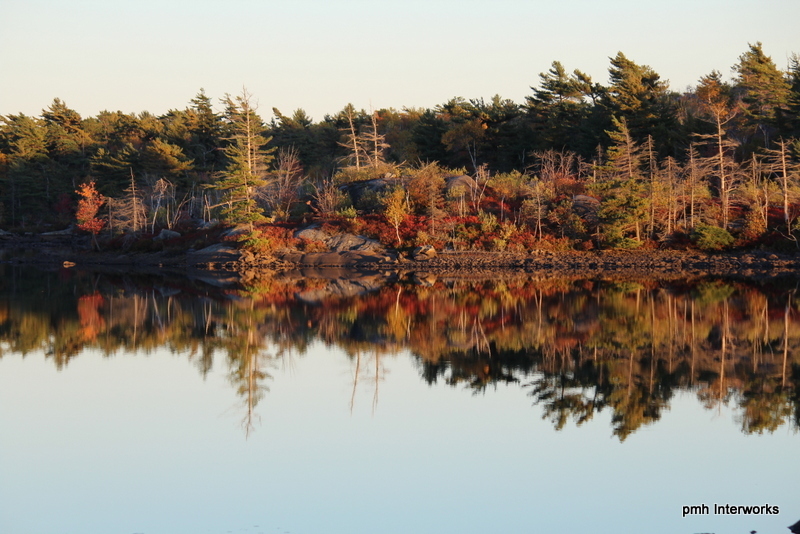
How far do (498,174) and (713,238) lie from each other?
671 inches

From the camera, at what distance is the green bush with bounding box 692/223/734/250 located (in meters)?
43.2

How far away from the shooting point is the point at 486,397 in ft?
46.2

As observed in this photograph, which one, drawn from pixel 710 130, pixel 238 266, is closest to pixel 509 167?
pixel 710 130

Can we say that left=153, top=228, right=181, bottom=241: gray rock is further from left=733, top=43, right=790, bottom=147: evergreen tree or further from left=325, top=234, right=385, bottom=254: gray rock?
left=733, top=43, right=790, bottom=147: evergreen tree

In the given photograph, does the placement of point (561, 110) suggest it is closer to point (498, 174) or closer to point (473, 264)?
point (498, 174)

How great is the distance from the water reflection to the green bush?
35.8 ft

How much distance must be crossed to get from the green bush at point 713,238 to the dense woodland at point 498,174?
8 cm

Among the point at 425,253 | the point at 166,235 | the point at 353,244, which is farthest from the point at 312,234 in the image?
the point at 166,235

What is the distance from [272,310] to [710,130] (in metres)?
38.8

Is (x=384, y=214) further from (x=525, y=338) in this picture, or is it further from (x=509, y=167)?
(x=525, y=338)

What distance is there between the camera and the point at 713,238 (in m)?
43.2

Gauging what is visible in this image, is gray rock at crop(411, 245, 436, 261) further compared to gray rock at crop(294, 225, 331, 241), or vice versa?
gray rock at crop(294, 225, 331, 241)

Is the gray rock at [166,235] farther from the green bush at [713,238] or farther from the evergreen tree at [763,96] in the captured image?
the evergreen tree at [763,96]

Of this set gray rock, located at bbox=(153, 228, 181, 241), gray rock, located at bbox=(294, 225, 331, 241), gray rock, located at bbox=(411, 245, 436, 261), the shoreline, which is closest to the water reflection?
the shoreline
